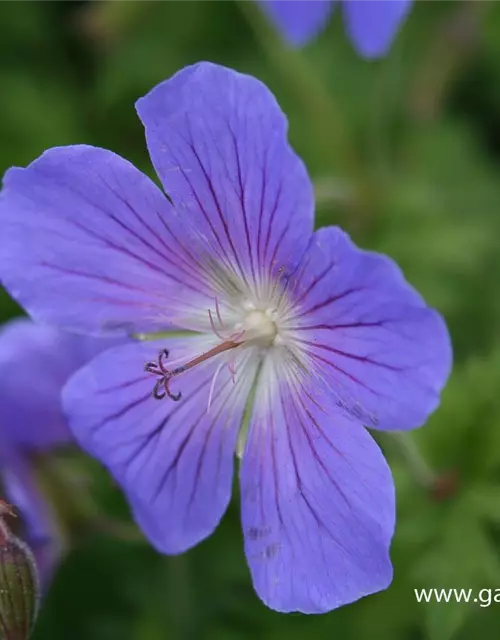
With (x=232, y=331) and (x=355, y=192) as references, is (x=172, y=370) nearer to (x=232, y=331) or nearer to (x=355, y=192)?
(x=232, y=331)

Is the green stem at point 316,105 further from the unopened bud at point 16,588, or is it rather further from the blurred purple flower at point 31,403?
the unopened bud at point 16,588

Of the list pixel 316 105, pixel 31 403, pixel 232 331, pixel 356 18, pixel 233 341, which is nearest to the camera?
pixel 233 341

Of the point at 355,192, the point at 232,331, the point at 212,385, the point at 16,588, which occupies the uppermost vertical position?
the point at 355,192

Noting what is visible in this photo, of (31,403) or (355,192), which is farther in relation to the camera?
(355,192)

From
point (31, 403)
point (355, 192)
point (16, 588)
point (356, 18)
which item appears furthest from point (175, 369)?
point (355, 192)

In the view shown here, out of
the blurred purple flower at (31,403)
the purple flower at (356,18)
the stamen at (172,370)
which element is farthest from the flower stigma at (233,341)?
the purple flower at (356,18)

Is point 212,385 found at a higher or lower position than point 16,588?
higher
